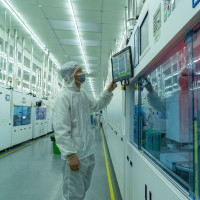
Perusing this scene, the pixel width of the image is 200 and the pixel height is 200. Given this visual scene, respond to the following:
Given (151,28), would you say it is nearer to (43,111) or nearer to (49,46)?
(49,46)

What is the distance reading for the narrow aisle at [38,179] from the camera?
89.7 inches

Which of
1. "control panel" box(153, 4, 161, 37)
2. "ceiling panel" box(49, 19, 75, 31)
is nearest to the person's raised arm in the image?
"control panel" box(153, 4, 161, 37)

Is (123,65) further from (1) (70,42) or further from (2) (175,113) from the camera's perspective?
(1) (70,42)

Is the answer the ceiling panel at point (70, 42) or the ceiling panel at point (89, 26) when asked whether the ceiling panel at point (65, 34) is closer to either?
the ceiling panel at point (70, 42)

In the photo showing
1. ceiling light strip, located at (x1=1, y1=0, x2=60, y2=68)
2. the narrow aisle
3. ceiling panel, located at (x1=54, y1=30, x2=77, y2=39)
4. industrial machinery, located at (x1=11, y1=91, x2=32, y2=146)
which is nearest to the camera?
the narrow aisle

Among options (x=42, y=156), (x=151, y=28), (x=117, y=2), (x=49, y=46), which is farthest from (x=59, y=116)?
(x=49, y=46)

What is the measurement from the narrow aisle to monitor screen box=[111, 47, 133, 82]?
5.89ft

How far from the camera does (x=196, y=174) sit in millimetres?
699

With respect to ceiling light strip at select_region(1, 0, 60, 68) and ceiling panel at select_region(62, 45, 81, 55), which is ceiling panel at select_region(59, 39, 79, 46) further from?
ceiling light strip at select_region(1, 0, 60, 68)

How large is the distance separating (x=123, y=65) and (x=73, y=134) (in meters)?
0.95

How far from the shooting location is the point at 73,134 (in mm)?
1449

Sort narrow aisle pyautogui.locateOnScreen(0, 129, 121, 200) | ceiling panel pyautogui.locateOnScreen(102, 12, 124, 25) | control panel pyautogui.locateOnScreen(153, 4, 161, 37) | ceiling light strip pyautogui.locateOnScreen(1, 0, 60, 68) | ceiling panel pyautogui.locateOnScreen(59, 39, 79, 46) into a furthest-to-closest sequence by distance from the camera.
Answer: ceiling panel pyautogui.locateOnScreen(59, 39, 79, 46)
ceiling panel pyautogui.locateOnScreen(102, 12, 124, 25)
ceiling light strip pyautogui.locateOnScreen(1, 0, 60, 68)
narrow aisle pyautogui.locateOnScreen(0, 129, 121, 200)
control panel pyautogui.locateOnScreen(153, 4, 161, 37)

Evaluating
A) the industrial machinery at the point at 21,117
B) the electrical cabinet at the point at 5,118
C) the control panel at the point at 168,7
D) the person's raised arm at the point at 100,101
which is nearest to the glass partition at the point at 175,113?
the control panel at the point at 168,7

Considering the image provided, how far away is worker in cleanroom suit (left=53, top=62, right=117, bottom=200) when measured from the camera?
133 cm
